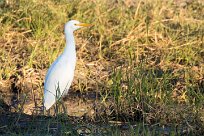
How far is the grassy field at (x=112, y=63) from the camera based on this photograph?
17.9ft

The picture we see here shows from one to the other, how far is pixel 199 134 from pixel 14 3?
14.4 ft

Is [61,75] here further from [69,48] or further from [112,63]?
[112,63]

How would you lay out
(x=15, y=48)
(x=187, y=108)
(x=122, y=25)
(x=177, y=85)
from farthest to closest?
1. (x=122, y=25)
2. (x=15, y=48)
3. (x=177, y=85)
4. (x=187, y=108)

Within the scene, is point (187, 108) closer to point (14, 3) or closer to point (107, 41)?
point (107, 41)

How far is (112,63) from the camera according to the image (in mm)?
7824

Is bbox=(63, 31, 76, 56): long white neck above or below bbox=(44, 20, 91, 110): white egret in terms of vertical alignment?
above

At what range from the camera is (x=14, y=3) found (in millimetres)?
8695

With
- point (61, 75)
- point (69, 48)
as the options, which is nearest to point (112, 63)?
point (69, 48)

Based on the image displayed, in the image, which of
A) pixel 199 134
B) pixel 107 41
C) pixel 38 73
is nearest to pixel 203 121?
pixel 199 134

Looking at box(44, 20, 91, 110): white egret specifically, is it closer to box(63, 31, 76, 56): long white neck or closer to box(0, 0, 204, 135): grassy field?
box(63, 31, 76, 56): long white neck

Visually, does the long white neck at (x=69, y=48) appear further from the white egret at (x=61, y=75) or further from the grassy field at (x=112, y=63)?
the grassy field at (x=112, y=63)

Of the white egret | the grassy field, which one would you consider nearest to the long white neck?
the white egret

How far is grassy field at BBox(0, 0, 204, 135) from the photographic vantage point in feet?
17.9

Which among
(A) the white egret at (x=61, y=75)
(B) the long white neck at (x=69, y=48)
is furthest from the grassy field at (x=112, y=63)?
(B) the long white neck at (x=69, y=48)
